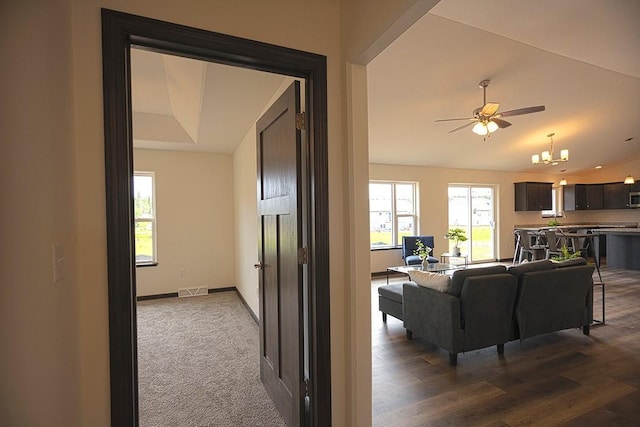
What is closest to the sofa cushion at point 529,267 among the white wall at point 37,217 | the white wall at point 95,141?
the white wall at point 95,141

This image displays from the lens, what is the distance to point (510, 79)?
443 cm

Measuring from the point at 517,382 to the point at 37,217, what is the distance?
3.24 m

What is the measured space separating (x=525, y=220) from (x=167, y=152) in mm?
9486

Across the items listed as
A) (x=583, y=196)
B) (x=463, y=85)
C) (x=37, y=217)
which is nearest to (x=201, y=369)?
(x=37, y=217)

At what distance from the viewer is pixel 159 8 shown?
4.53 feet

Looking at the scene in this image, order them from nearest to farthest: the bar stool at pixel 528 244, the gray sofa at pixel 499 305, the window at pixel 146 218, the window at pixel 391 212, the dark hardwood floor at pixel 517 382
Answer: the dark hardwood floor at pixel 517 382 < the gray sofa at pixel 499 305 < the window at pixel 146 218 < the bar stool at pixel 528 244 < the window at pixel 391 212

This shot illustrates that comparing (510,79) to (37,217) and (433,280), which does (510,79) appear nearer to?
(433,280)

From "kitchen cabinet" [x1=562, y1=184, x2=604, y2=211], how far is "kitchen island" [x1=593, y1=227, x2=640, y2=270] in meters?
2.35

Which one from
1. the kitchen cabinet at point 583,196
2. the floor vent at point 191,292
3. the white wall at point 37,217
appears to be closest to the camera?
the white wall at point 37,217

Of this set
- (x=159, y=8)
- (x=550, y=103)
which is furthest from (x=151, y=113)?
(x=550, y=103)

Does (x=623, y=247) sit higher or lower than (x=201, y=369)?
higher

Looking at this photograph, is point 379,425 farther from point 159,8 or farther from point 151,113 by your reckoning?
→ point 151,113

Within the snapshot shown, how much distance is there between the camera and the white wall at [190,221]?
209 inches

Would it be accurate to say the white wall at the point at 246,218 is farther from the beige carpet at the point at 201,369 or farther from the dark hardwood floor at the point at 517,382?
the dark hardwood floor at the point at 517,382
